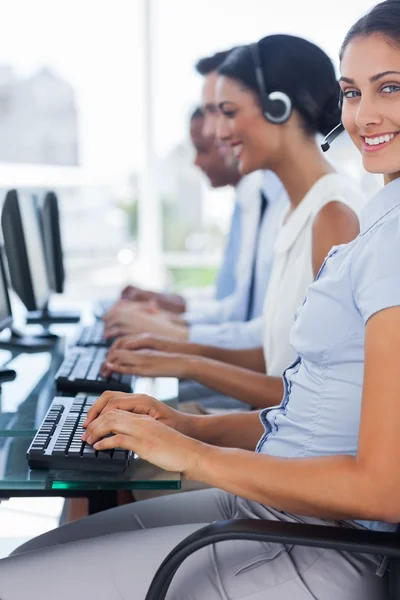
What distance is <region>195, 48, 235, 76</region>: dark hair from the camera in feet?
9.23

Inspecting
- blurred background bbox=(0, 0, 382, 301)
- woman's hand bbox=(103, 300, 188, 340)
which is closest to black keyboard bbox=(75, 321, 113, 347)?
woman's hand bbox=(103, 300, 188, 340)

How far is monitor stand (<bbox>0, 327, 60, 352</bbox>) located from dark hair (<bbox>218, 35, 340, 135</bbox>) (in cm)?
89

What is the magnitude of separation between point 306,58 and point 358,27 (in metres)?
0.72

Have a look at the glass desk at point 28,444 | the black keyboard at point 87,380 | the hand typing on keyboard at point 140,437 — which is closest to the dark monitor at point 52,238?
the glass desk at point 28,444

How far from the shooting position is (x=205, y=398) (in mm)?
2438

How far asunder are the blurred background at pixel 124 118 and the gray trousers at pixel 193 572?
3.48m

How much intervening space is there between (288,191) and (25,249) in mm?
704

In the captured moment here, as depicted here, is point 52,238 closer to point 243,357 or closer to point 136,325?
point 136,325

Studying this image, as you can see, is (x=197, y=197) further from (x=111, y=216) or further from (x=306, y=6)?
(x=306, y=6)

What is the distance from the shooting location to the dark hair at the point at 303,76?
188 centimetres

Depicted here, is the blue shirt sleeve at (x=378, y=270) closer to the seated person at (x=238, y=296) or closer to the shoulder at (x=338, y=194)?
the shoulder at (x=338, y=194)

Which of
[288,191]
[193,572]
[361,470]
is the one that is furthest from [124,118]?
[361,470]

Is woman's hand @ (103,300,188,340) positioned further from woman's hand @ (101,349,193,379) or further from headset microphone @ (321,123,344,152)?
headset microphone @ (321,123,344,152)

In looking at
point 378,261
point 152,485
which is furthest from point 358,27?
point 152,485
